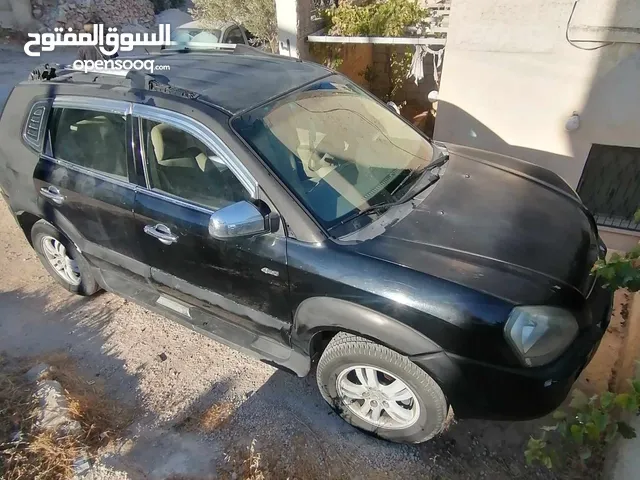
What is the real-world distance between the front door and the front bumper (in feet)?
3.10

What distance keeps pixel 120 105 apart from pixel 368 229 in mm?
1806

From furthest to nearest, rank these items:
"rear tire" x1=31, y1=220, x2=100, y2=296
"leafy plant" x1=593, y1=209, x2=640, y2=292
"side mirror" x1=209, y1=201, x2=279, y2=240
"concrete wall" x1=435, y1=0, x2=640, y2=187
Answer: "concrete wall" x1=435, y1=0, x2=640, y2=187, "rear tire" x1=31, y1=220, x2=100, y2=296, "side mirror" x1=209, y1=201, x2=279, y2=240, "leafy plant" x1=593, y1=209, x2=640, y2=292

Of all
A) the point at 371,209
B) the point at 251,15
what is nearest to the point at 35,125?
the point at 371,209

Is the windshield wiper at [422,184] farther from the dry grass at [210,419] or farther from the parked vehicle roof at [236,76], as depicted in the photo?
the dry grass at [210,419]

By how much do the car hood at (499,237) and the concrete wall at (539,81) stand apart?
215 cm

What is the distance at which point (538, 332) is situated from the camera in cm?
204

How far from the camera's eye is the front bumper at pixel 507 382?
2.06m

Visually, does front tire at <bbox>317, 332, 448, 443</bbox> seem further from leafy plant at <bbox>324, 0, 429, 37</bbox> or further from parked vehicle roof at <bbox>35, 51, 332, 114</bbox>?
leafy plant at <bbox>324, 0, 429, 37</bbox>

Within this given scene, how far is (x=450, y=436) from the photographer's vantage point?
2.68 metres

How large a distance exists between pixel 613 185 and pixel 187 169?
14.9 feet

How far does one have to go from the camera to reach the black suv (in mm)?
2092

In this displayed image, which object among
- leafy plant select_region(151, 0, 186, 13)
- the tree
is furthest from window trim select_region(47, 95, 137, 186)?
leafy plant select_region(151, 0, 186, 13)

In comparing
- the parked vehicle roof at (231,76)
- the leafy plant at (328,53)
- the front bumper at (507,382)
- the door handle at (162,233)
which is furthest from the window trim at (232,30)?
the front bumper at (507,382)

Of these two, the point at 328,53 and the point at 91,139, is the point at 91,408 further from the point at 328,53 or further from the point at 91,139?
the point at 328,53
